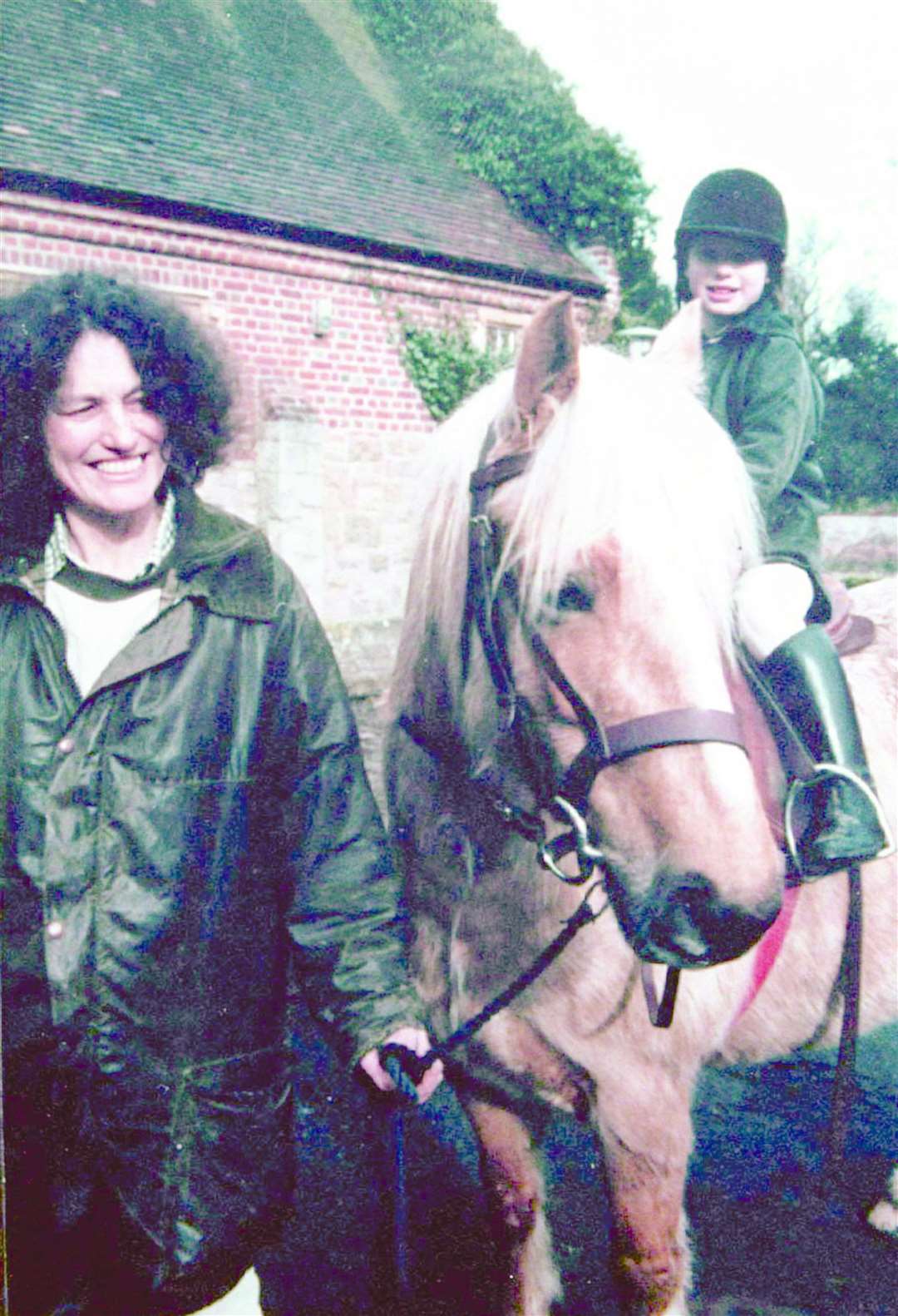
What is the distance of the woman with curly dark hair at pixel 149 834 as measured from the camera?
4.90ft

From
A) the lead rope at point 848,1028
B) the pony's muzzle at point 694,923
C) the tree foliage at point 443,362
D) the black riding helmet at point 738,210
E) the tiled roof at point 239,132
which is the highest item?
the tiled roof at point 239,132

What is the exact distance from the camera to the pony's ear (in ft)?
4.86

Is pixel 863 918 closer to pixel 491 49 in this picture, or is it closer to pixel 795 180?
pixel 795 180

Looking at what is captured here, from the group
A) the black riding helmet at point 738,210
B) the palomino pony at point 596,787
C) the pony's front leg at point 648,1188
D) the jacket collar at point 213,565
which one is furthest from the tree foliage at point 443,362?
the pony's front leg at point 648,1188

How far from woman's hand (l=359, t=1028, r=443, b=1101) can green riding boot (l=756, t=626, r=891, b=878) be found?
2.74 ft

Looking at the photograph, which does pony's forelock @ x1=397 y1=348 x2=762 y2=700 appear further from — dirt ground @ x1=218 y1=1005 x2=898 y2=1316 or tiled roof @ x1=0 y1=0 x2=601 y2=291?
tiled roof @ x1=0 y1=0 x2=601 y2=291

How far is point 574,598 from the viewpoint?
1503mm

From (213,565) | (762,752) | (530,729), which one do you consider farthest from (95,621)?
(762,752)

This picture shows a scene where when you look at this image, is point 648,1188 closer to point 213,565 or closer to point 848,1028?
point 848,1028

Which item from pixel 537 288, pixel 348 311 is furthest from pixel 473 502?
pixel 348 311

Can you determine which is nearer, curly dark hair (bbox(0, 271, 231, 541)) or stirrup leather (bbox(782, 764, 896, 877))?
curly dark hair (bbox(0, 271, 231, 541))

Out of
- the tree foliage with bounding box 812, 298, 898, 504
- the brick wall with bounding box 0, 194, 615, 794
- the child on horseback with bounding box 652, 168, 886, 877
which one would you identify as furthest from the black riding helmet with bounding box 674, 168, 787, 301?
the brick wall with bounding box 0, 194, 615, 794

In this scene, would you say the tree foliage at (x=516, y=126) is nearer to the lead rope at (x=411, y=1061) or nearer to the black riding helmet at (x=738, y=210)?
the black riding helmet at (x=738, y=210)

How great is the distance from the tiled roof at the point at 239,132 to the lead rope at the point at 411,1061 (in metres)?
2.19
